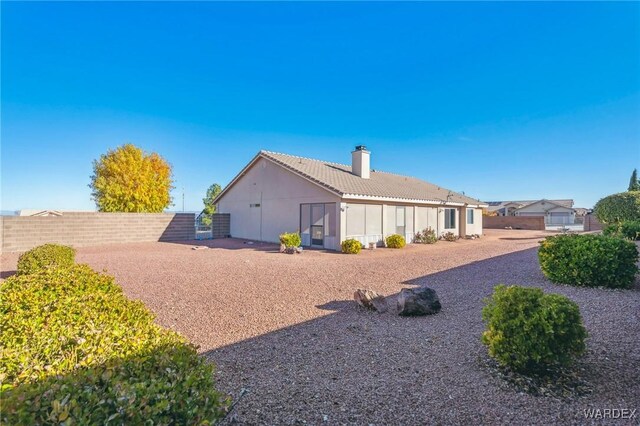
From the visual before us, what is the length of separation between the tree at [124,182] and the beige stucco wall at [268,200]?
10945 millimetres

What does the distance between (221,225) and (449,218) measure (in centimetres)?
1642

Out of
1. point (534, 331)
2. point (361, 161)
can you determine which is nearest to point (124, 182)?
point (361, 161)

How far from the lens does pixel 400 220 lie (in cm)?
1841

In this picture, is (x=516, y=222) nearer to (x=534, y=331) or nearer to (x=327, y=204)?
(x=327, y=204)

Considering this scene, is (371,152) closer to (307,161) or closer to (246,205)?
(307,161)

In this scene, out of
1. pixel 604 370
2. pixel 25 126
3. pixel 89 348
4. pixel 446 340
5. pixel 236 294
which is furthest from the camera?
pixel 25 126

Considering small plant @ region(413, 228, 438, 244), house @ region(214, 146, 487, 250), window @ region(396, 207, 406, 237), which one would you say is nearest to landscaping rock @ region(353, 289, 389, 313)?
house @ region(214, 146, 487, 250)

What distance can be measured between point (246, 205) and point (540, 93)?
17.3m

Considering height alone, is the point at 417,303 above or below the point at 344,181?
below

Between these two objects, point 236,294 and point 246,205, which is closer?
point 236,294

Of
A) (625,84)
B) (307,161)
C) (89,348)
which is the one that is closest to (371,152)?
(307,161)

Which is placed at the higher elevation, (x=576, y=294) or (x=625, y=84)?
(x=625, y=84)

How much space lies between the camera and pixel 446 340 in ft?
14.8

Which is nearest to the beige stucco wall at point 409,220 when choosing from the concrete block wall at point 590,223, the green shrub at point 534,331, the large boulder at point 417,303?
the large boulder at point 417,303
